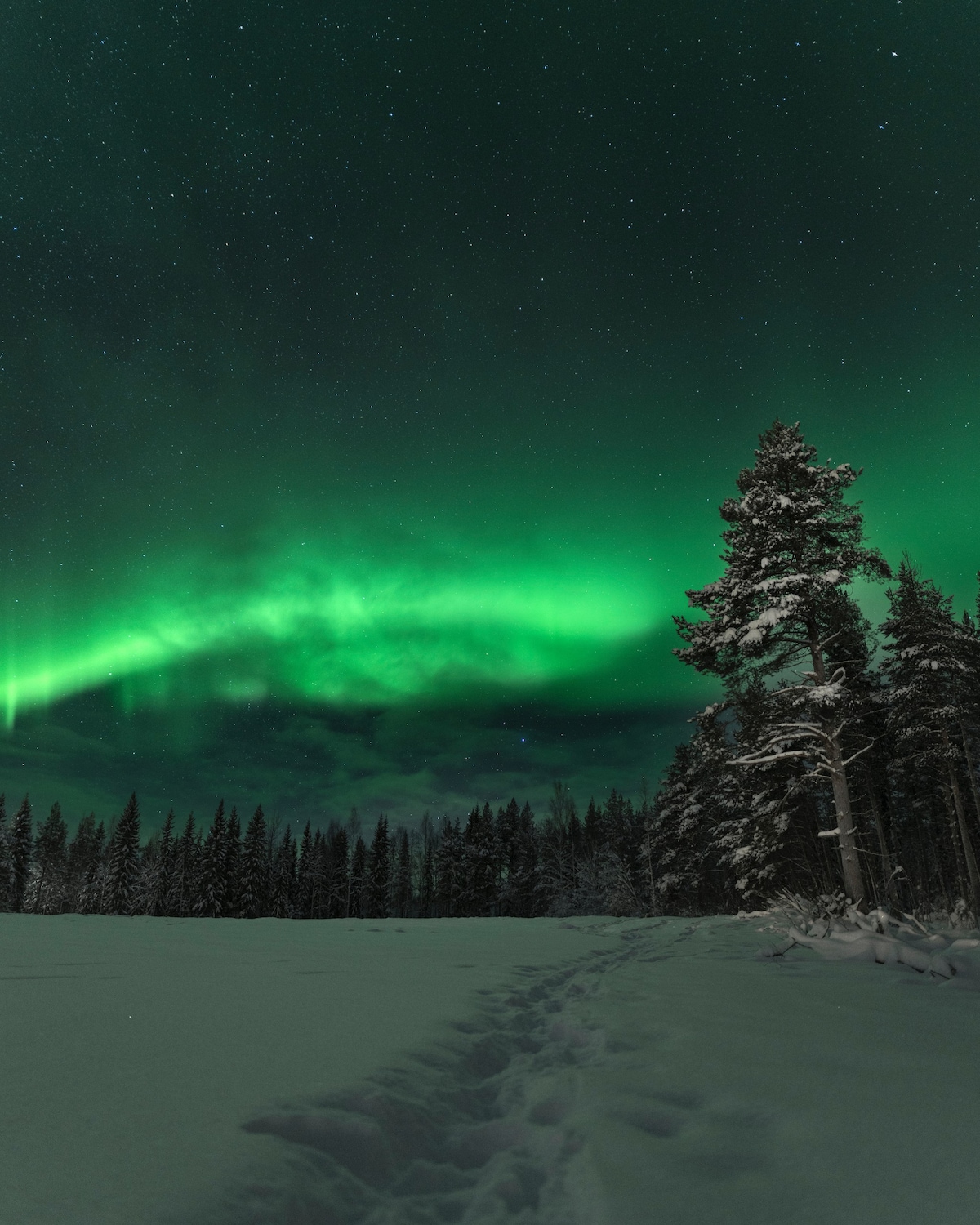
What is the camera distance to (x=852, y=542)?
12.3 meters

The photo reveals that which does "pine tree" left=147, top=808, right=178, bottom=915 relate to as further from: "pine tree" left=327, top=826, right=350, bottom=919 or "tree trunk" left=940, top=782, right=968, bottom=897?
"tree trunk" left=940, top=782, right=968, bottom=897

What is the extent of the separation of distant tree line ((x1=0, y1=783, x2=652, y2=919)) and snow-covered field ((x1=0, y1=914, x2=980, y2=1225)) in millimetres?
37024

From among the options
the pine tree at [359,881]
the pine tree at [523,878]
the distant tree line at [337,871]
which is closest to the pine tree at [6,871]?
the distant tree line at [337,871]

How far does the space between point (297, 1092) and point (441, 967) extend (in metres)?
3.81

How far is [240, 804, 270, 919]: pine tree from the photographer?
49.1 metres

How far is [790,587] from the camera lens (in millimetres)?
11648

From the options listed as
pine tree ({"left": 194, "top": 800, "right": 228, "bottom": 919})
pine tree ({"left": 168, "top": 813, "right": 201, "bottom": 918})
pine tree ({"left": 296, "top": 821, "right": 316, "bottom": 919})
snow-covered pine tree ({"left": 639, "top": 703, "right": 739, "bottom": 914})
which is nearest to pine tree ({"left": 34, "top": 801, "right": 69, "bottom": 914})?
pine tree ({"left": 168, "top": 813, "right": 201, "bottom": 918})

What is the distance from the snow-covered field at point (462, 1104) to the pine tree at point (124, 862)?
57094 millimetres

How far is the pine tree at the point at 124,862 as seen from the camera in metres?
50.8

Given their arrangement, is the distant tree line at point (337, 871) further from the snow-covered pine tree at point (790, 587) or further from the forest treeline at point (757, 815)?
the snow-covered pine tree at point (790, 587)

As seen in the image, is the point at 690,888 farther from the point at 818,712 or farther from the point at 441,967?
the point at 441,967

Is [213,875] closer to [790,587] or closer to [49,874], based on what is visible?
[49,874]

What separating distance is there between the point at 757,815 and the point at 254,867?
44.8m

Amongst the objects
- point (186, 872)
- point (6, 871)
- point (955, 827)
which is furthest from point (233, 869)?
point (955, 827)
